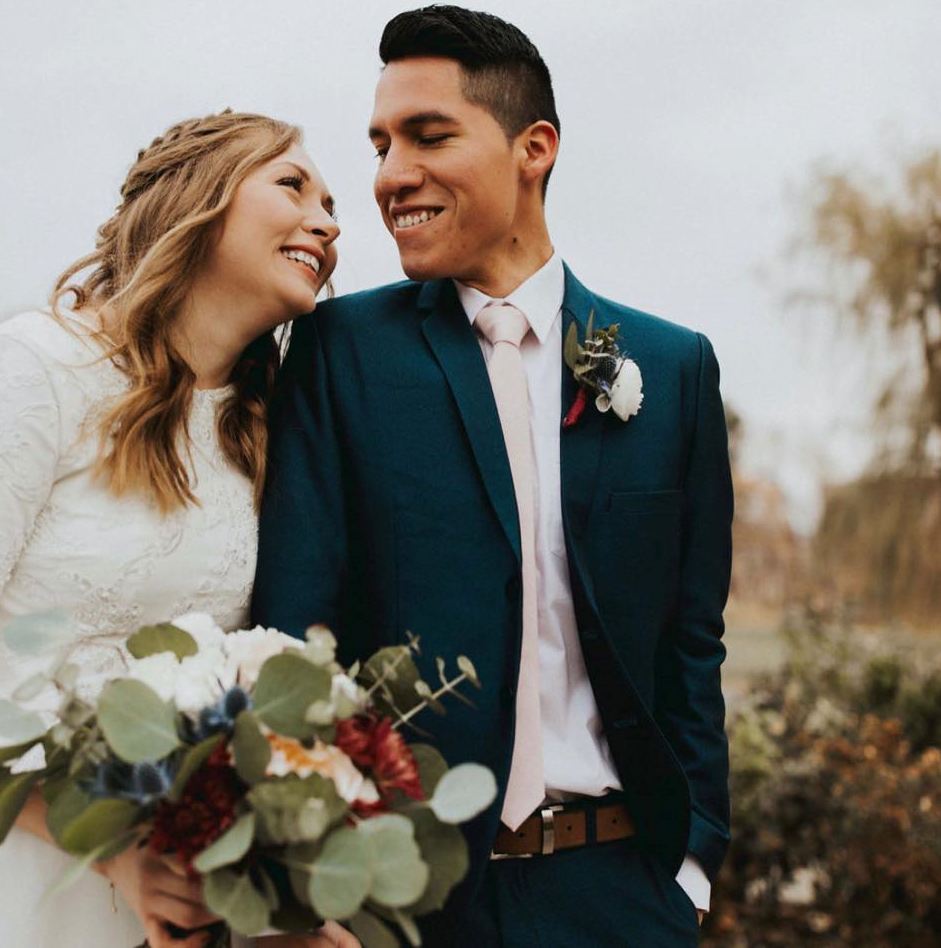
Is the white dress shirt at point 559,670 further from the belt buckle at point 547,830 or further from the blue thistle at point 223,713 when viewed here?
the blue thistle at point 223,713

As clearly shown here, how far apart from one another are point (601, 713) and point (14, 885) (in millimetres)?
1108

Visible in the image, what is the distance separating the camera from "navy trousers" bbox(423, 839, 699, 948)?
2.24 m

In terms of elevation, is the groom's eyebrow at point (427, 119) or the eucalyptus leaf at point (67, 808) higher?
the groom's eyebrow at point (427, 119)

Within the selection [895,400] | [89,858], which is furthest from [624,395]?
[895,400]

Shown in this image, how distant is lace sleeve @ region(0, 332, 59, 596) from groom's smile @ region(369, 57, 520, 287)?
76 centimetres

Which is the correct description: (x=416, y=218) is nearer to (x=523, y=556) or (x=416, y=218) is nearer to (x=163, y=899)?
(x=523, y=556)

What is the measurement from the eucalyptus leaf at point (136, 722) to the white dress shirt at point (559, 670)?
3.18 ft

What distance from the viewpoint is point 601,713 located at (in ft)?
7.87

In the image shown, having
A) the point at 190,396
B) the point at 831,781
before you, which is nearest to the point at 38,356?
the point at 190,396

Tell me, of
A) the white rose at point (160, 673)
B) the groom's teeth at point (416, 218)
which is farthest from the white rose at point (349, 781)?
the groom's teeth at point (416, 218)

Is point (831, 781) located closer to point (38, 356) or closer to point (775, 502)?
point (775, 502)

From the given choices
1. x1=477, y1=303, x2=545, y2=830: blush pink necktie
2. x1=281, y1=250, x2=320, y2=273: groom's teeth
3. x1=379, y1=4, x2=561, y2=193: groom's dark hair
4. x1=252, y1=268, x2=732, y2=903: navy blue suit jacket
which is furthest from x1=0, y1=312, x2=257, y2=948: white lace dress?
x1=379, y1=4, x2=561, y2=193: groom's dark hair

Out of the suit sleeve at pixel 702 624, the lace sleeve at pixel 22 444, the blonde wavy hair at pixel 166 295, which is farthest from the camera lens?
the suit sleeve at pixel 702 624

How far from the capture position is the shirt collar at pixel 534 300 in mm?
2539
